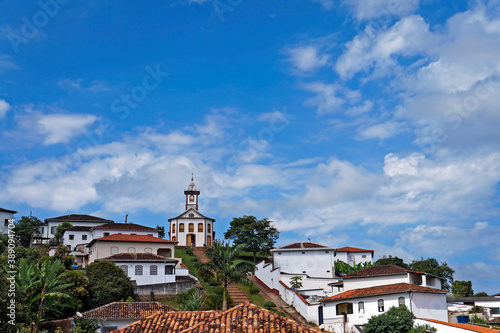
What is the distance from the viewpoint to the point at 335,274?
199ft

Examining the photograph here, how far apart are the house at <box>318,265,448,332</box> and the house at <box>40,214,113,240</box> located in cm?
4503

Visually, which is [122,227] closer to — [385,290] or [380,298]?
[380,298]

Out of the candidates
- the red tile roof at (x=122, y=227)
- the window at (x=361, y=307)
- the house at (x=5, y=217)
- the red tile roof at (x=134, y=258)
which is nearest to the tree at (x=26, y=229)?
the house at (x=5, y=217)

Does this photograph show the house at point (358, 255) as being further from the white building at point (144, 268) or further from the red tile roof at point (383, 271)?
the white building at point (144, 268)

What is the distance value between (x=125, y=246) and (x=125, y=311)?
20.9m

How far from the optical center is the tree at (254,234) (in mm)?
73250

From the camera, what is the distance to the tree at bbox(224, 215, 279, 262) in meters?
73.2

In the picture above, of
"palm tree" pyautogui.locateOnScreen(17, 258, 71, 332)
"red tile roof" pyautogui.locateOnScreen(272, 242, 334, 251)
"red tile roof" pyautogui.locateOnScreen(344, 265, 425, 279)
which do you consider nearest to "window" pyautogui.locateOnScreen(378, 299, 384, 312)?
"red tile roof" pyautogui.locateOnScreen(344, 265, 425, 279)

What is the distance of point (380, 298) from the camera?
4000 centimetres

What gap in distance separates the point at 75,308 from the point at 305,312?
1977 cm

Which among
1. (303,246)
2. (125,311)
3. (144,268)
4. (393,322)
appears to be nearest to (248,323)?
(125,311)

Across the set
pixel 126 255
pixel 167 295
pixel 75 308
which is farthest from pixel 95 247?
A: pixel 75 308

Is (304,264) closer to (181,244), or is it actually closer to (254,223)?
(254,223)

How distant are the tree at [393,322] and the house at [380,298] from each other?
5.83ft
